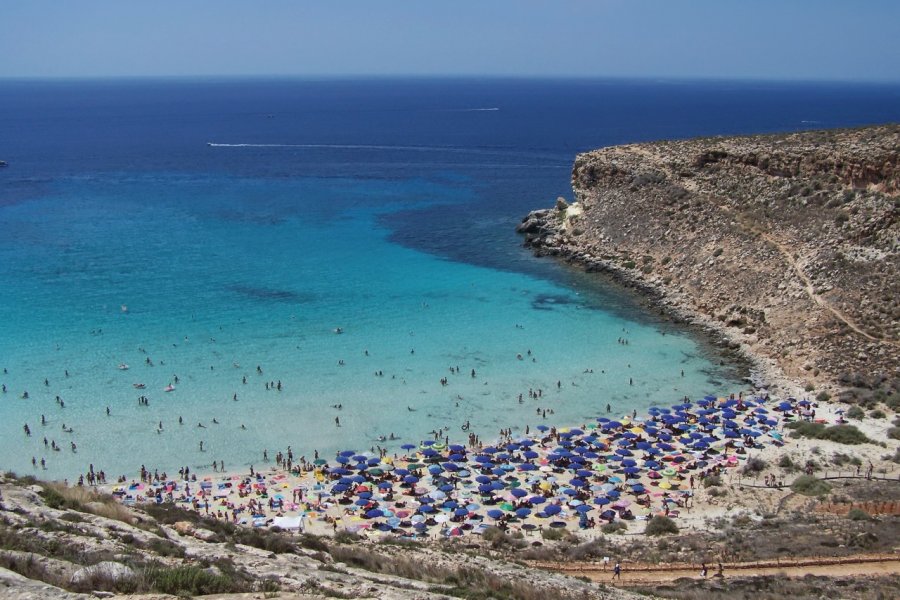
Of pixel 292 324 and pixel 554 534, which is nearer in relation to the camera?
pixel 554 534

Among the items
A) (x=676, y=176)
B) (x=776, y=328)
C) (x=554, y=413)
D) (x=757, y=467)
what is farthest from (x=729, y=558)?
(x=676, y=176)

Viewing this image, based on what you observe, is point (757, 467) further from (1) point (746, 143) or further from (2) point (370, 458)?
(1) point (746, 143)

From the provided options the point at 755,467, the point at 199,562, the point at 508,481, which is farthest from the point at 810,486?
the point at 199,562

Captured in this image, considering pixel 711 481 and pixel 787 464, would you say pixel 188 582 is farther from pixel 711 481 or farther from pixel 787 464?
pixel 787 464

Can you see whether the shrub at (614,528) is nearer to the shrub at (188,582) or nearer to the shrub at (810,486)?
the shrub at (810,486)

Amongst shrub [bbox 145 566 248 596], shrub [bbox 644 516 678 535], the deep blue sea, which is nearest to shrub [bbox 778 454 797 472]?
shrub [bbox 644 516 678 535]
